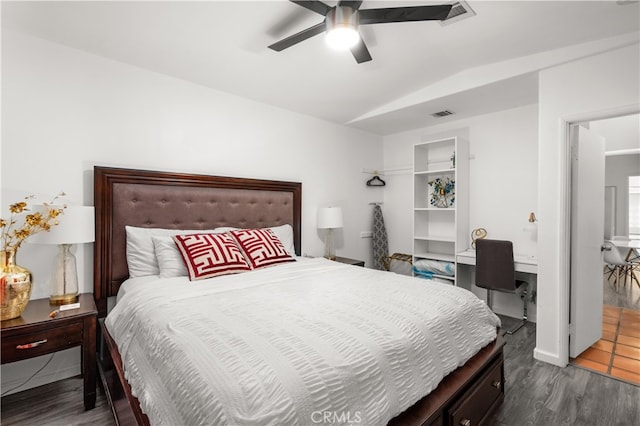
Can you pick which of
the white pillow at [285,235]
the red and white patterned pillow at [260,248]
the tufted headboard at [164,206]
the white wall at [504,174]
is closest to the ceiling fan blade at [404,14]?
the red and white patterned pillow at [260,248]

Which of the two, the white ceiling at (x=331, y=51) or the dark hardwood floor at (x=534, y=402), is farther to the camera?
the white ceiling at (x=331, y=51)

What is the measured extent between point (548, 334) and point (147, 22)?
12.7 feet

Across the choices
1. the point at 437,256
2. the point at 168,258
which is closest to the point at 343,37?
the point at 168,258

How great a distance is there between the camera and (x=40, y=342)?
178 centimetres

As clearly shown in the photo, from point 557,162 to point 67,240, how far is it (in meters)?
3.63

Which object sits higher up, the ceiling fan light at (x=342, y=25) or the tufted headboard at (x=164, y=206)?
the ceiling fan light at (x=342, y=25)

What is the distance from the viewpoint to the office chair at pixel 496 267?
3002mm

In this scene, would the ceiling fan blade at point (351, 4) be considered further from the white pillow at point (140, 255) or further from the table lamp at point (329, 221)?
the table lamp at point (329, 221)

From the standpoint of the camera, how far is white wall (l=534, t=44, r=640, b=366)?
91.5 inches

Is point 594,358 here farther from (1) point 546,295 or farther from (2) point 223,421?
A: (2) point 223,421

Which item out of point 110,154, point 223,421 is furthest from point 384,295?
point 110,154

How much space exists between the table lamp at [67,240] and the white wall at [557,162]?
3480 millimetres

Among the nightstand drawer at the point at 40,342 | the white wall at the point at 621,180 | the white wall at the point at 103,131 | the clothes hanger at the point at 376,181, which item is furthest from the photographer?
the white wall at the point at 621,180

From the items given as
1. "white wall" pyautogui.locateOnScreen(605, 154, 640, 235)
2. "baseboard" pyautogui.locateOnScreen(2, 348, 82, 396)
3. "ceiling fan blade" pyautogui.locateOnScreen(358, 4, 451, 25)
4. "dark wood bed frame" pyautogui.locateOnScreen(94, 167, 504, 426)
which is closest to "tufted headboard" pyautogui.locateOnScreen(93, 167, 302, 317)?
"dark wood bed frame" pyautogui.locateOnScreen(94, 167, 504, 426)
